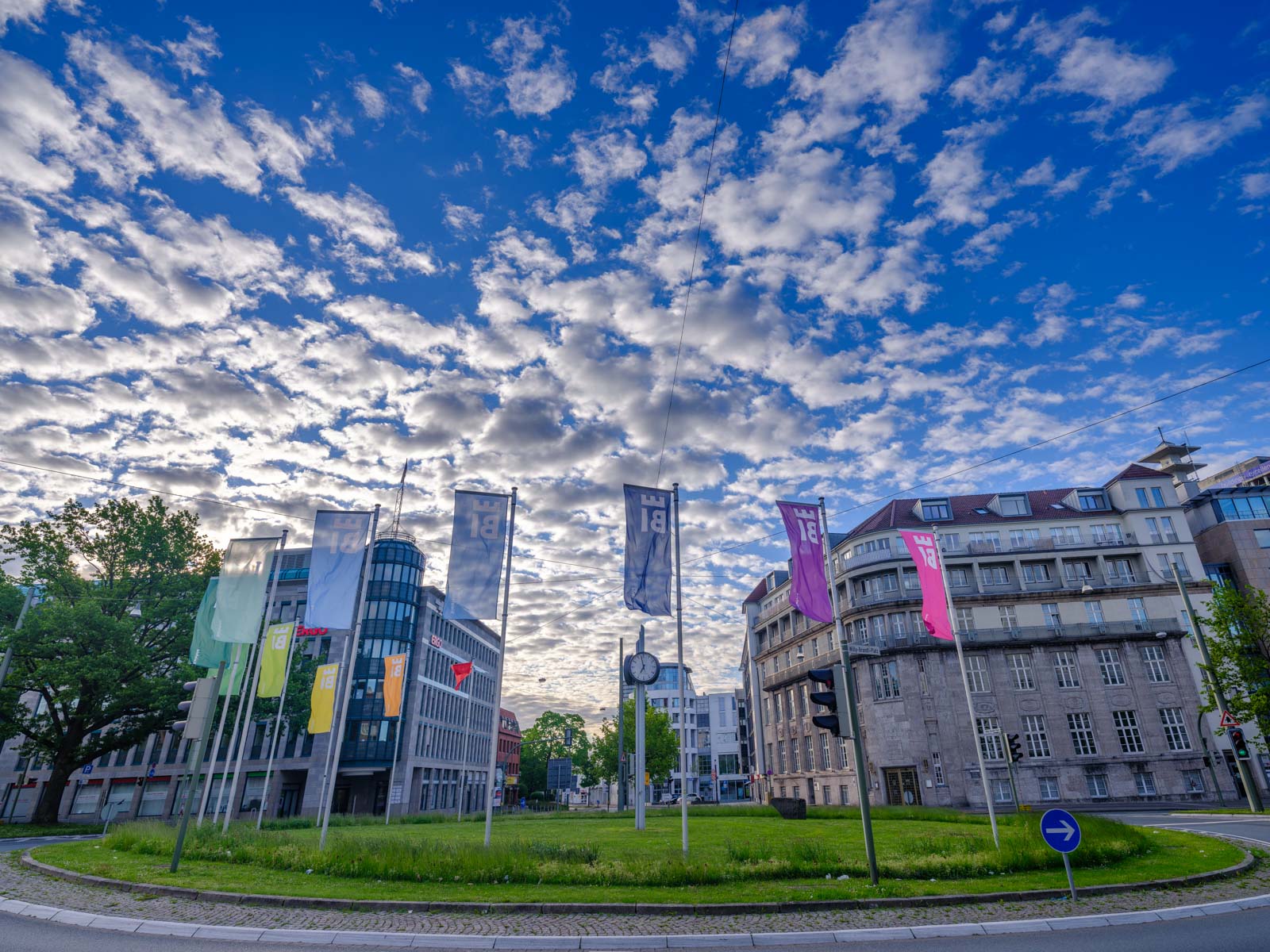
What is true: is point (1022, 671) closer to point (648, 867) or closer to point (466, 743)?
point (648, 867)

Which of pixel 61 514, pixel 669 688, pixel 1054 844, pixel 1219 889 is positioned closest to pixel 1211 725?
pixel 1219 889

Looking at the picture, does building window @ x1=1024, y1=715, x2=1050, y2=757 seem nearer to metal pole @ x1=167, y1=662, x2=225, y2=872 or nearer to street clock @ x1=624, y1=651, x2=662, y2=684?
street clock @ x1=624, y1=651, x2=662, y2=684

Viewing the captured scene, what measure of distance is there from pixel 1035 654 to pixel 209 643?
55069 mm

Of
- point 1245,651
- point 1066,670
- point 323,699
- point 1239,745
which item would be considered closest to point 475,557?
point 323,699

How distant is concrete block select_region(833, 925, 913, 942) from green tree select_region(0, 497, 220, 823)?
40.3 metres

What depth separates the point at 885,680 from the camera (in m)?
53.3

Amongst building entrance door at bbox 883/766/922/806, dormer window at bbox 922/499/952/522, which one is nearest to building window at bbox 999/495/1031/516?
dormer window at bbox 922/499/952/522

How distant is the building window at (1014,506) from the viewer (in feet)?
191

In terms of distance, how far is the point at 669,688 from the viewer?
144000 millimetres

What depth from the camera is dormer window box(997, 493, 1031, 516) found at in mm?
58156

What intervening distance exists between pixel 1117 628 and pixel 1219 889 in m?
48.8

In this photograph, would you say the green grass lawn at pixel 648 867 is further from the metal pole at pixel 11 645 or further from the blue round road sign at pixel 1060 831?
the metal pole at pixel 11 645

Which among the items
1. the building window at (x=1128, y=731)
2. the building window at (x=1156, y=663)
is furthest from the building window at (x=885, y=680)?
the building window at (x=1156, y=663)

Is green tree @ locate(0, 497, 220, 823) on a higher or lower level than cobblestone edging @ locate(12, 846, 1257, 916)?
higher
